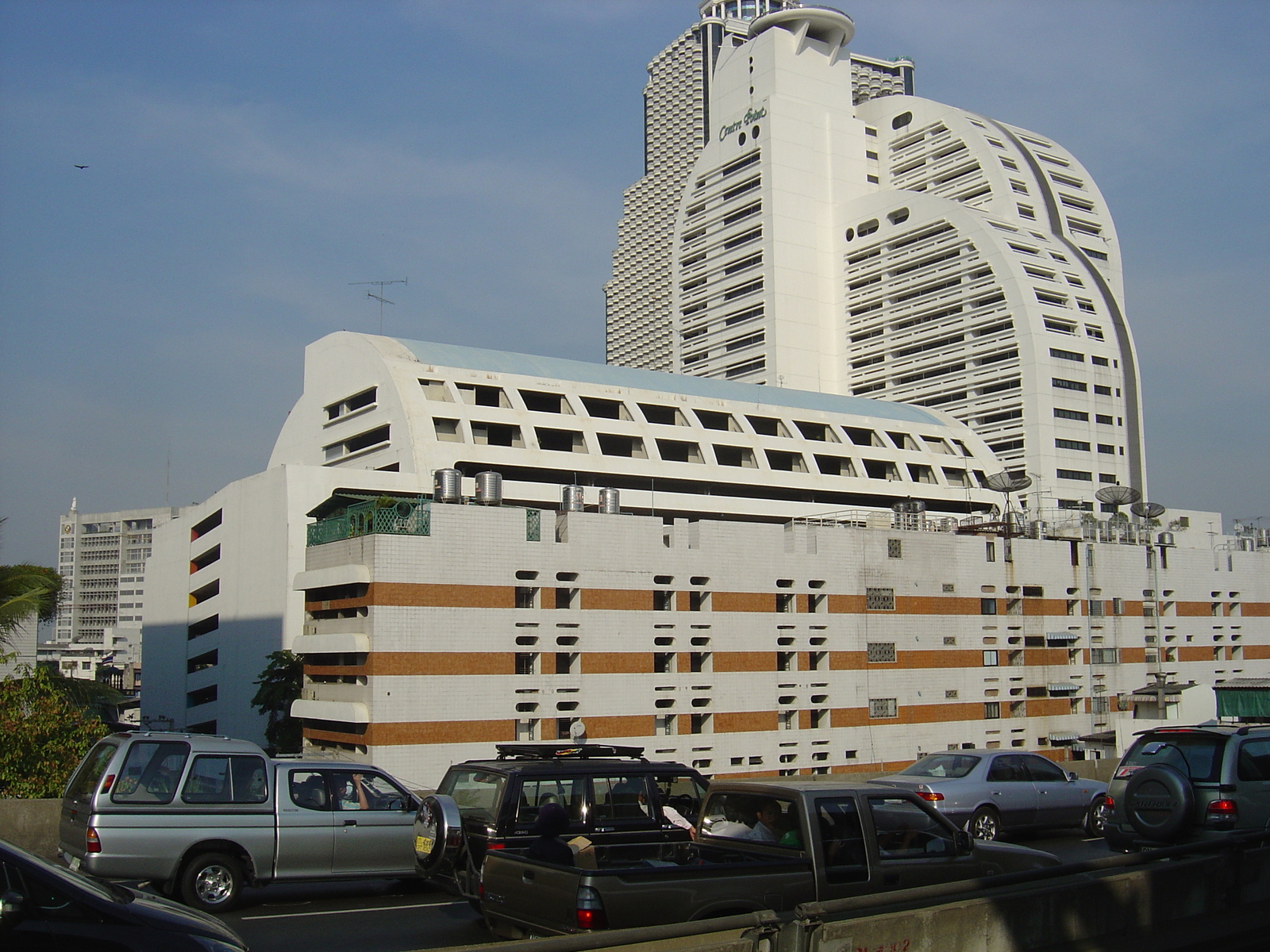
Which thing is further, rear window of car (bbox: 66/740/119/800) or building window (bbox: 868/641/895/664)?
building window (bbox: 868/641/895/664)

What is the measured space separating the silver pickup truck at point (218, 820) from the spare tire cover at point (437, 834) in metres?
1.53

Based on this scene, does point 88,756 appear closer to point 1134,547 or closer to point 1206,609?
point 1134,547

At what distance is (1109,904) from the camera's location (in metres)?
10.3

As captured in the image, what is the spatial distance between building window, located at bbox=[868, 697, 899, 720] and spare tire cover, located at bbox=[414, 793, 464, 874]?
95.8ft

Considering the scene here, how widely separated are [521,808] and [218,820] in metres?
3.73

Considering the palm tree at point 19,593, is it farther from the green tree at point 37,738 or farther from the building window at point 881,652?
the building window at point 881,652

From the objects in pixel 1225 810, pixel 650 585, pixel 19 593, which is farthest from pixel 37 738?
pixel 1225 810

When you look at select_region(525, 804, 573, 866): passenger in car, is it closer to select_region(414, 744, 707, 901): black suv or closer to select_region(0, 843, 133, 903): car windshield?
select_region(414, 744, 707, 901): black suv

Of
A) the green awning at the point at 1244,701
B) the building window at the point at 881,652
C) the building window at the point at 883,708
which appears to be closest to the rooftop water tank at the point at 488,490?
the building window at the point at 881,652

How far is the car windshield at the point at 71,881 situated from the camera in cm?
740

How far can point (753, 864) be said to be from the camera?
9836 millimetres

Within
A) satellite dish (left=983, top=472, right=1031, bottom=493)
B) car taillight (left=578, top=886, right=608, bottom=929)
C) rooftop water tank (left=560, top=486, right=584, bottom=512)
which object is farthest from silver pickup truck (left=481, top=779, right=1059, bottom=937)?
satellite dish (left=983, top=472, right=1031, bottom=493)

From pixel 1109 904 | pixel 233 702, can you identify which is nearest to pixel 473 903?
pixel 1109 904

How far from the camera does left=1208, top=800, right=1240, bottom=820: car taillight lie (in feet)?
48.2
